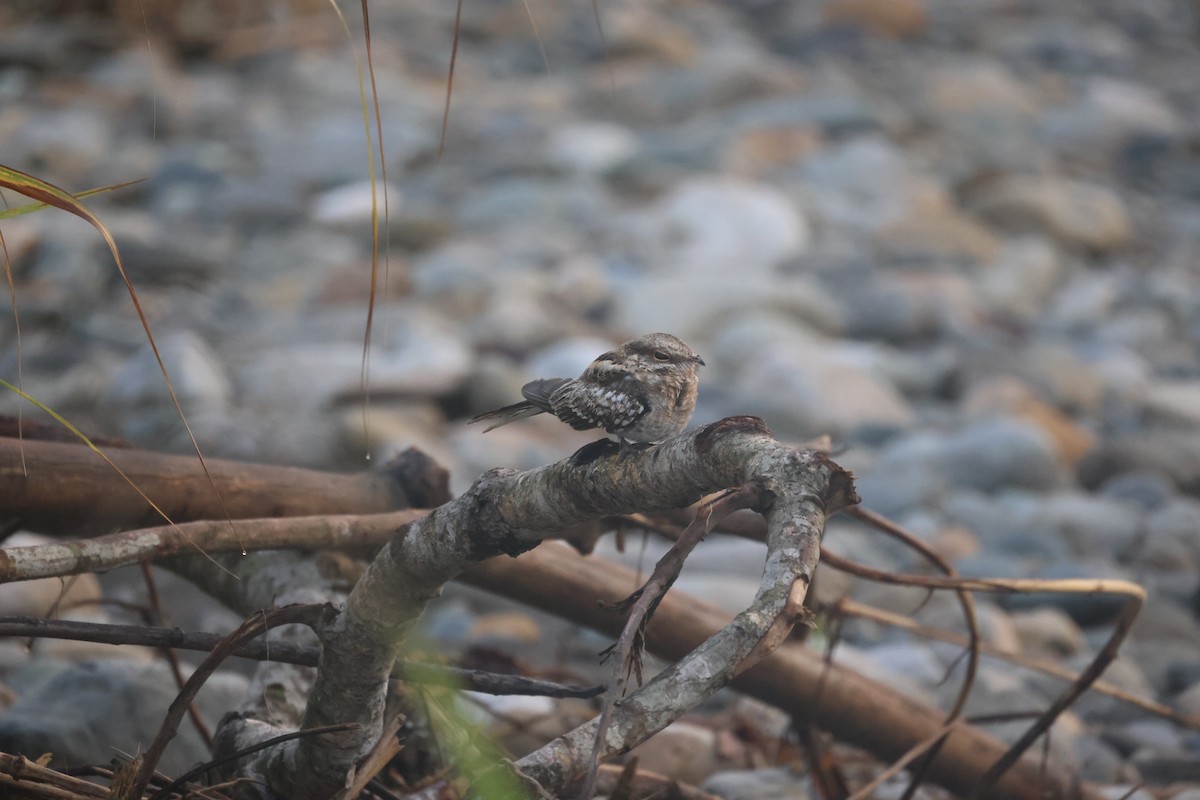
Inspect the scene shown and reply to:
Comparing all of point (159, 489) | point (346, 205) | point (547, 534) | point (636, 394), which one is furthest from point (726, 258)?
point (547, 534)

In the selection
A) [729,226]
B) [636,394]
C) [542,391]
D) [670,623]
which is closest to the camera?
[636,394]

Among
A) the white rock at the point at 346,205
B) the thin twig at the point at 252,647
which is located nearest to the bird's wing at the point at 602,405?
the thin twig at the point at 252,647

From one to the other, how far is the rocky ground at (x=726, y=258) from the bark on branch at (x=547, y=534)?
1.18m

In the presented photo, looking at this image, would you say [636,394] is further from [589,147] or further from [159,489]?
[589,147]

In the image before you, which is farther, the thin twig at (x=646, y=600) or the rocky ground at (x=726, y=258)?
the rocky ground at (x=726, y=258)

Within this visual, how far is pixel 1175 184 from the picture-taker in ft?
32.2

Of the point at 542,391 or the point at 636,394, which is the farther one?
the point at 542,391

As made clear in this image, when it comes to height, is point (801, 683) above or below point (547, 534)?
below

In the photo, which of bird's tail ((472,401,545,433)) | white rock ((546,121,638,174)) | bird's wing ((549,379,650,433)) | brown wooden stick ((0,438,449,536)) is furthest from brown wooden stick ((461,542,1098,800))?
white rock ((546,121,638,174))

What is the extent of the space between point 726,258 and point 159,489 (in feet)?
19.5

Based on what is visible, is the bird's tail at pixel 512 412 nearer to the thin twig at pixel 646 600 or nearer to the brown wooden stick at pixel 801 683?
the brown wooden stick at pixel 801 683

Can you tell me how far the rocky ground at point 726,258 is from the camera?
196 inches

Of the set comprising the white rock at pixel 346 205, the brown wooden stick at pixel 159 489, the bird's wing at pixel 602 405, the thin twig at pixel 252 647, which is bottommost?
the white rock at pixel 346 205

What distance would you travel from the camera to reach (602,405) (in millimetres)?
1870
